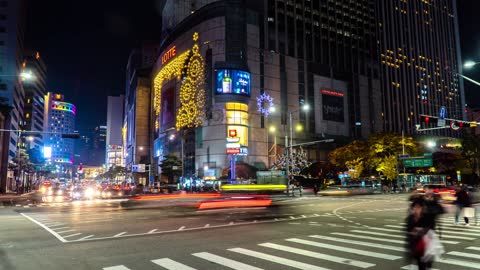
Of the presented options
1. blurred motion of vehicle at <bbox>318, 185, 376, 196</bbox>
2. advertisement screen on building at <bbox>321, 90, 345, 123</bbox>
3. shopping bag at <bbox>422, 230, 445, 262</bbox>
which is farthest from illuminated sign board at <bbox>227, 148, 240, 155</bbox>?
shopping bag at <bbox>422, 230, 445, 262</bbox>

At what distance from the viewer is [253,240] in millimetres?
12992

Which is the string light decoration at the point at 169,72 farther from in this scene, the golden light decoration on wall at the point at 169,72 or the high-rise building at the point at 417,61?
the high-rise building at the point at 417,61

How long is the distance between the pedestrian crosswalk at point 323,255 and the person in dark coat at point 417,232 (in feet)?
4.07

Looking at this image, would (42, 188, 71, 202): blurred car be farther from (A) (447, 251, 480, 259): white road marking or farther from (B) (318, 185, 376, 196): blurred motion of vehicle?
(A) (447, 251, 480, 259): white road marking

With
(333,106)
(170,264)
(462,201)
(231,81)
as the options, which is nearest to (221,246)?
(170,264)

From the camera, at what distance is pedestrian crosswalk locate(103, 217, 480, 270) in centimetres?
916

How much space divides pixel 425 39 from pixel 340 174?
89068 mm

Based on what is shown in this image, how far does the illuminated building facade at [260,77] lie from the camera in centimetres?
7300

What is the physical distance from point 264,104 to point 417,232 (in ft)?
232

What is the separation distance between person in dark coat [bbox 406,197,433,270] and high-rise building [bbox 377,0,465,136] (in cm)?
10757

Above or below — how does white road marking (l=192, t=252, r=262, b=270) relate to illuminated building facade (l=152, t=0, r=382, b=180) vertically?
below

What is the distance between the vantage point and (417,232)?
740cm

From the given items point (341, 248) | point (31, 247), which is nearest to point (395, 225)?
point (341, 248)

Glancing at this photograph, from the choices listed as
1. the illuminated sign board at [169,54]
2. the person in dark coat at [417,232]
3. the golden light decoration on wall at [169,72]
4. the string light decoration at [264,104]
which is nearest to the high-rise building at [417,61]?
the string light decoration at [264,104]
